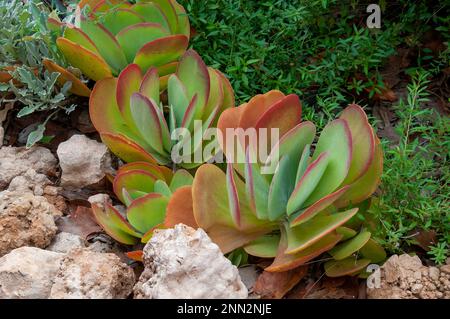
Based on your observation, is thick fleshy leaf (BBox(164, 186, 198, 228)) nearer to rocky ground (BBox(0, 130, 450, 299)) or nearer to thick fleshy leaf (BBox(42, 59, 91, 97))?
rocky ground (BBox(0, 130, 450, 299))

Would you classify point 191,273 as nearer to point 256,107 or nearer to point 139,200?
point 139,200

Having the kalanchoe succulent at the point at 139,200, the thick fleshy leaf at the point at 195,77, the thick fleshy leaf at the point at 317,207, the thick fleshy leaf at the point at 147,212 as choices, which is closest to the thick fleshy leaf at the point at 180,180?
the kalanchoe succulent at the point at 139,200

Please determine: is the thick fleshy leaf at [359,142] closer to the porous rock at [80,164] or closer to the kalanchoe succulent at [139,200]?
the kalanchoe succulent at [139,200]

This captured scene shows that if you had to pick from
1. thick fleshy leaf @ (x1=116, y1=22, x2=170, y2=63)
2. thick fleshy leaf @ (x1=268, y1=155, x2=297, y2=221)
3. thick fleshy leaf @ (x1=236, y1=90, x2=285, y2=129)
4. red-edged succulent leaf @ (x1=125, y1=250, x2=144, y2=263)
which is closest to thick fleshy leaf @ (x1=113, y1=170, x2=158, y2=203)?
red-edged succulent leaf @ (x1=125, y1=250, x2=144, y2=263)

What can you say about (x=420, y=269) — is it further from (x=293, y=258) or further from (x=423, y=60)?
(x=423, y=60)

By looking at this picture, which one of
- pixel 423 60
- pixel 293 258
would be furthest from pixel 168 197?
pixel 423 60

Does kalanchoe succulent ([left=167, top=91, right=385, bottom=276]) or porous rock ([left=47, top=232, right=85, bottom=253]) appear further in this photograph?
porous rock ([left=47, top=232, right=85, bottom=253])
